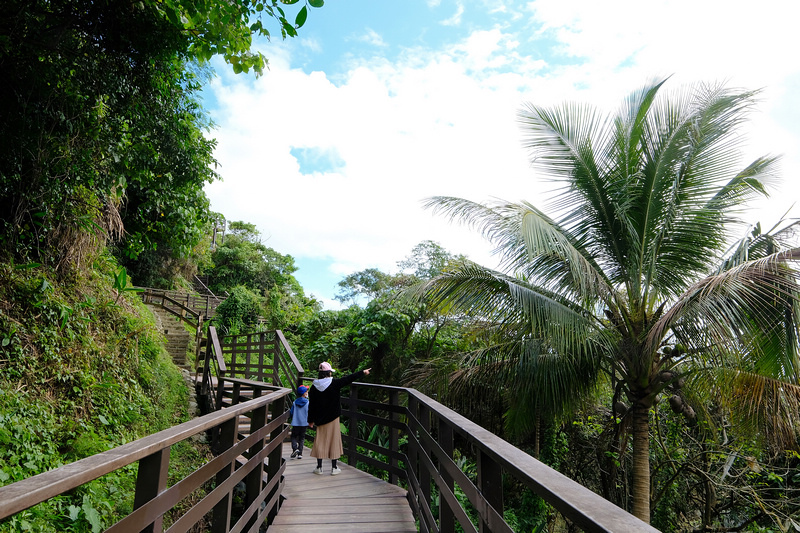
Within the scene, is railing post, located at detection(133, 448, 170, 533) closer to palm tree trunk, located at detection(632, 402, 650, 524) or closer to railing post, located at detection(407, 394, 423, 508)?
railing post, located at detection(407, 394, 423, 508)

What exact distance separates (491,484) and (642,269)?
5895 millimetres

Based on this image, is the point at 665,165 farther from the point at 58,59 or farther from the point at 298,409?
the point at 58,59

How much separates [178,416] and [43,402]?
338 centimetres

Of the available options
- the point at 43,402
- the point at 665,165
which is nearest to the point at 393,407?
the point at 43,402

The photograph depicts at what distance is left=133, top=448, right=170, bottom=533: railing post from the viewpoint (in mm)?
1541

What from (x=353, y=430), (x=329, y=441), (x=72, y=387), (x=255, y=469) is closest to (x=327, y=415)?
(x=329, y=441)

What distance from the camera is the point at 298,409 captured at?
6582mm

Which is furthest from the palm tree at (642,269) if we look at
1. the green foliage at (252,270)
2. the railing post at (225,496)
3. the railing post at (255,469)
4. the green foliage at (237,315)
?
the green foliage at (252,270)

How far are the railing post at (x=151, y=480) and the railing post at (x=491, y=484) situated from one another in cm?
108

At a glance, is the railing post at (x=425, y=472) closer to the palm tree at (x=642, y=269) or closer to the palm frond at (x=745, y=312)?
the palm tree at (x=642, y=269)

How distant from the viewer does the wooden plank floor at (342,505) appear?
3.78 meters

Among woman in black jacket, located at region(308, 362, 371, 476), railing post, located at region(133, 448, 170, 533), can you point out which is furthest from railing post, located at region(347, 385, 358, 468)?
railing post, located at region(133, 448, 170, 533)

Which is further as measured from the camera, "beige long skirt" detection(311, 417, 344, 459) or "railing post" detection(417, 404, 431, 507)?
"beige long skirt" detection(311, 417, 344, 459)

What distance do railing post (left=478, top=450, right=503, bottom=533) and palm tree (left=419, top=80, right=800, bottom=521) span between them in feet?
12.8
